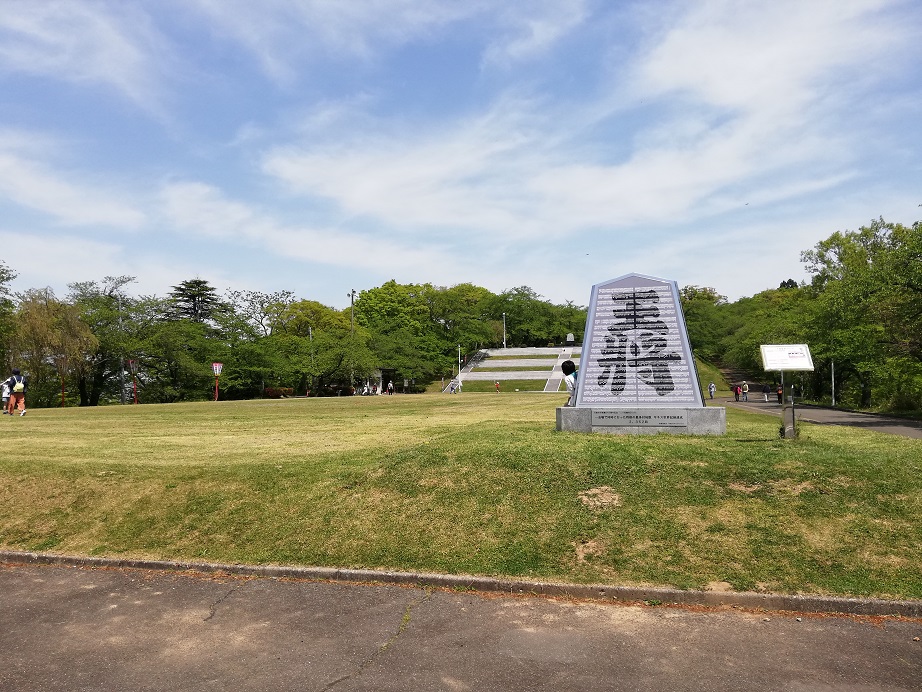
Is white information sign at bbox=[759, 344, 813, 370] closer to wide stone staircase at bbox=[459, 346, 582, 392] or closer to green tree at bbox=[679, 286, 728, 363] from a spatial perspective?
wide stone staircase at bbox=[459, 346, 582, 392]

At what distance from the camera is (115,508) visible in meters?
9.29

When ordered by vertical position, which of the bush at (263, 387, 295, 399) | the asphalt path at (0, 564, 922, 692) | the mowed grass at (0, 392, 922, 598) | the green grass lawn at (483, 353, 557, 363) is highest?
the green grass lawn at (483, 353, 557, 363)

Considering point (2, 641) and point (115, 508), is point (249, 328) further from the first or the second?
point (2, 641)

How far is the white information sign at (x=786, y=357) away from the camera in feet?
37.3

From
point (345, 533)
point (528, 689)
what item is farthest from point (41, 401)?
point (528, 689)

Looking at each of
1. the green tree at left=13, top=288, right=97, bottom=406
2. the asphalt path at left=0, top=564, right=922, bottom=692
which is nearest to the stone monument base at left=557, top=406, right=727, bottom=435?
the asphalt path at left=0, top=564, right=922, bottom=692

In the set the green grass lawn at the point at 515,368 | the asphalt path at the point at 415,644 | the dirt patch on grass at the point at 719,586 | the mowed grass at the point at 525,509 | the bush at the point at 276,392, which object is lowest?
the asphalt path at the point at 415,644

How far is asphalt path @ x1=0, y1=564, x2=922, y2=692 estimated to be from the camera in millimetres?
4703

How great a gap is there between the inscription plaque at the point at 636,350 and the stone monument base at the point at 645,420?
0.85 ft

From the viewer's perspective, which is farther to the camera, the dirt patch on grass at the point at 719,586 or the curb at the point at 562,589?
the dirt patch on grass at the point at 719,586

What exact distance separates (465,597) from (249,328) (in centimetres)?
5376

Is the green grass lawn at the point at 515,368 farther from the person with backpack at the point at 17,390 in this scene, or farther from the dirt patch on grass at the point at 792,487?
the dirt patch on grass at the point at 792,487

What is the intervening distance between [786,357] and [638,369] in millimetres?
2769

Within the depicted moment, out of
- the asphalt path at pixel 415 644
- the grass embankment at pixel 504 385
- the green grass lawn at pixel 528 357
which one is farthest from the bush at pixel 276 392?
the asphalt path at pixel 415 644
